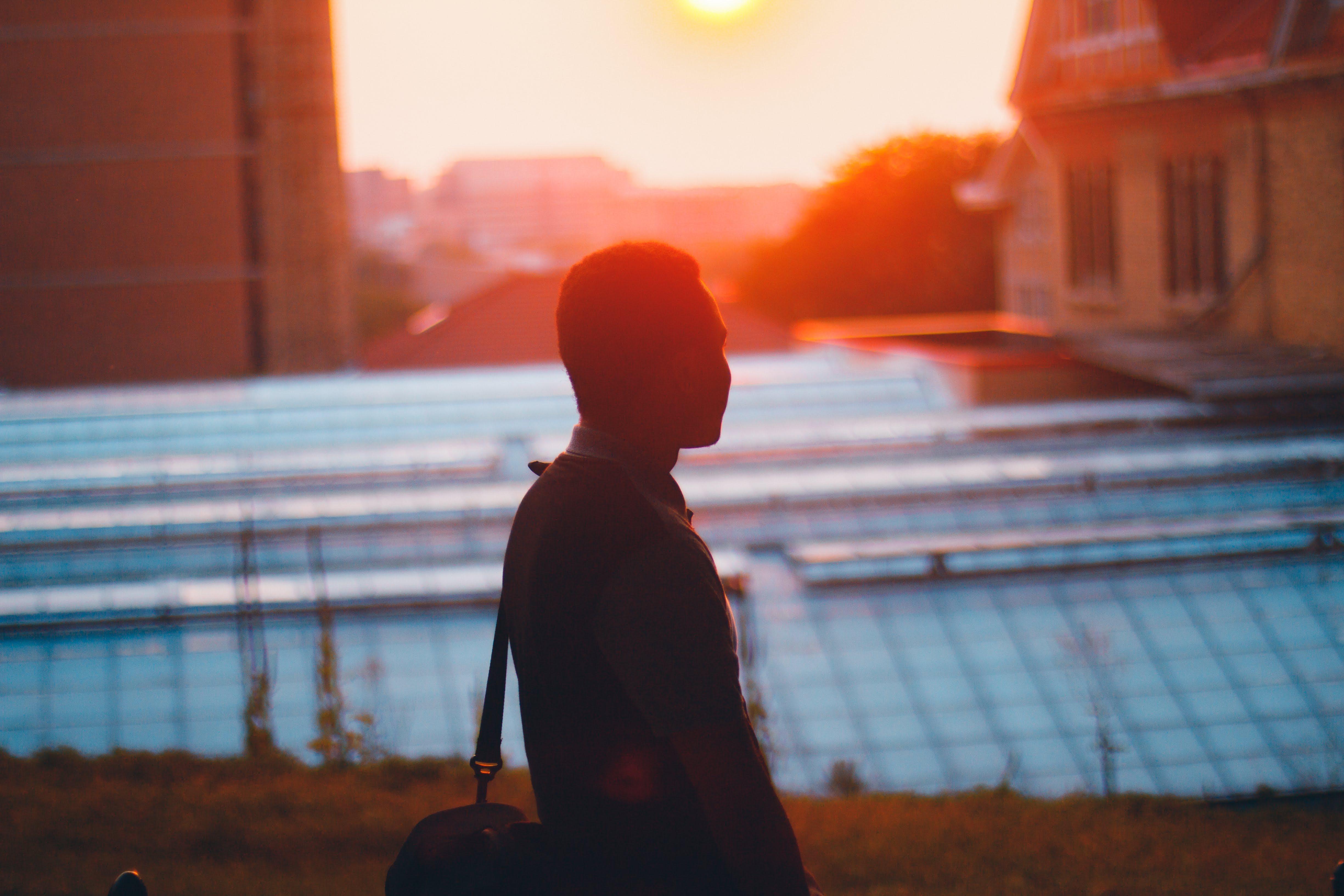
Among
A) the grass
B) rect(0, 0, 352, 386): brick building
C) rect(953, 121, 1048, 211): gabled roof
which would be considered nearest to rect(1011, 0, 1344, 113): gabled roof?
rect(953, 121, 1048, 211): gabled roof

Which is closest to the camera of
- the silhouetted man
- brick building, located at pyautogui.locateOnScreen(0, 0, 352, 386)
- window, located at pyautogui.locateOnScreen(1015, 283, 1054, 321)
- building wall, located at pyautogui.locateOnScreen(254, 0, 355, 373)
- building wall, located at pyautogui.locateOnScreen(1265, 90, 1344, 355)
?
the silhouetted man

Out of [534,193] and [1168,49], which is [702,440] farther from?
[534,193]

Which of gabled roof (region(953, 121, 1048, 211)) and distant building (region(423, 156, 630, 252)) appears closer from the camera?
gabled roof (region(953, 121, 1048, 211))

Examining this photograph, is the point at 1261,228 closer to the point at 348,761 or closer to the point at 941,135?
the point at 348,761

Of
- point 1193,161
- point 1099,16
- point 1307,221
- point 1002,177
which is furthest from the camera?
point 1002,177

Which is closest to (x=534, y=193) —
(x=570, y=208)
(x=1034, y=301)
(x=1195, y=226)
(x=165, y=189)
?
(x=570, y=208)

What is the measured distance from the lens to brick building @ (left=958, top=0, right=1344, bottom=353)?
15.4m

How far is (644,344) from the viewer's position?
1.92 metres

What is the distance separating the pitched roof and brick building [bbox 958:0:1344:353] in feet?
19.4

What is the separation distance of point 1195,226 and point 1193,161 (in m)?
0.86

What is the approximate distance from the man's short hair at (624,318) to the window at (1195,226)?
17123 millimetres

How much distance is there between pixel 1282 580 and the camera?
7863 millimetres

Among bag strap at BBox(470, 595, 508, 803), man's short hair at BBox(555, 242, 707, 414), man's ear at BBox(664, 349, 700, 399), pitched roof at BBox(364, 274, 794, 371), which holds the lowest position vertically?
bag strap at BBox(470, 595, 508, 803)

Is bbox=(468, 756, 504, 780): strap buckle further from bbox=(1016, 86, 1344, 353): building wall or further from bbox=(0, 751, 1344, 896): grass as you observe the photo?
bbox=(1016, 86, 1344, 353): building wall
